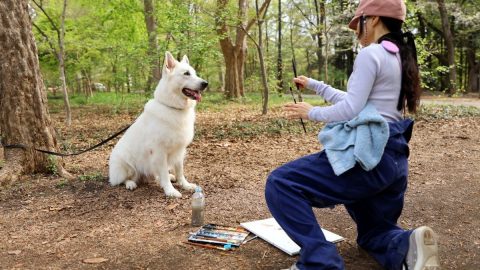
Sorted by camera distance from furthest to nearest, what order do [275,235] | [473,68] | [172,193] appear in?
[473,68]
[172,193]
[275,235]

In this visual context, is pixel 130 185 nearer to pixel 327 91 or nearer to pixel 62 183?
pixel 62 183

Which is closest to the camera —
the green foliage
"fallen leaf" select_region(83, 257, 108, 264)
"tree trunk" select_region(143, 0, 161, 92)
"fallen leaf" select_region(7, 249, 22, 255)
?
"fallen leaf" select_region(83, 257, 108, 264)

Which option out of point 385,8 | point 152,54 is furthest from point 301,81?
point 152,54

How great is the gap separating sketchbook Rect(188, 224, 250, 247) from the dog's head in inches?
66.0

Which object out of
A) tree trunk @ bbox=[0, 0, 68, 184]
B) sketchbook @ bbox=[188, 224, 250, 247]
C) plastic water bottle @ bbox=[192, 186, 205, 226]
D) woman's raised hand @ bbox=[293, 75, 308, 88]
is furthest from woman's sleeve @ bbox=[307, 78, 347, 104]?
tree trunk @ bbox=[0, 0, 68, 184]

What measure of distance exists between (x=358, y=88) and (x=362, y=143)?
1.05 ft

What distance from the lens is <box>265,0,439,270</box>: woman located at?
226cm

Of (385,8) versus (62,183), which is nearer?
(385,8)

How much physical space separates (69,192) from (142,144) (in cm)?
106

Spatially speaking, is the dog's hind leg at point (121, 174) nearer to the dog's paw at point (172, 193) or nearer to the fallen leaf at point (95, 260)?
the dog's paw at point (172, 193)

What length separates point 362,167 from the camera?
7.34ft

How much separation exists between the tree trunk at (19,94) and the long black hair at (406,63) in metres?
4.34

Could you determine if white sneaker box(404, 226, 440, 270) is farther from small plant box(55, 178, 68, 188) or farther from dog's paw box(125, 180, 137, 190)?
small plant box(55, 178, 68, 188)

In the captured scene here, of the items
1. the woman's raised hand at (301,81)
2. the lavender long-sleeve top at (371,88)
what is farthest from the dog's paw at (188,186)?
the lavender long-sleeve top at (371,88)
